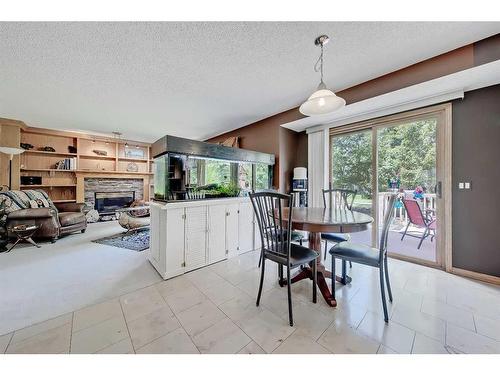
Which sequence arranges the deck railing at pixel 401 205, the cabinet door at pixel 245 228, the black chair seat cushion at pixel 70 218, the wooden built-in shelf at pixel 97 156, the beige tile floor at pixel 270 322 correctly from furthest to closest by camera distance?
the wooden built-in shelf at pixel 97 156 < the black chair seat cushion at pixel 70 218 < the cabinet door at pixel 245 228 < the deck railing at pixel 401 205 < the beige tile floor at pixel 270 322

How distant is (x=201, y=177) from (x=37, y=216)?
9.65 feet

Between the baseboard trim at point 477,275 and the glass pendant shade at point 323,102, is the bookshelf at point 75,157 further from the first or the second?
the baseboard trim at point 477,275

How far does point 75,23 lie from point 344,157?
380 cm

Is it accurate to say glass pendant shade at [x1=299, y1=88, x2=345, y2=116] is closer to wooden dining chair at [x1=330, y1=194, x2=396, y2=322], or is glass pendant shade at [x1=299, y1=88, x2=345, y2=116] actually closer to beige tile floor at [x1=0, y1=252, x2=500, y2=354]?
wooden dining chair at [x1=330, y1=194, x2=396, y2=322]

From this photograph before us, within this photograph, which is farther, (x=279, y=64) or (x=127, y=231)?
(x=127, y=231)

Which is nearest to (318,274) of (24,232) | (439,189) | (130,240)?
(439,189)

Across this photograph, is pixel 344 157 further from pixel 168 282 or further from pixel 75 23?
pixel 75 23

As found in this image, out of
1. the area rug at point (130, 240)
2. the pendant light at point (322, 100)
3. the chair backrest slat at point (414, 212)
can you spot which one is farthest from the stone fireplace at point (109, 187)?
the chair backrest slat at point (414, 212)

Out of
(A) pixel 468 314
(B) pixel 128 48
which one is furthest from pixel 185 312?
(B) pixel 128 48

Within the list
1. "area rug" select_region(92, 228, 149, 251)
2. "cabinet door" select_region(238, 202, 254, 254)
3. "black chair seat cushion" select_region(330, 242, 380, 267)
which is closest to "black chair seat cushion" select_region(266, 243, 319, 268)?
"black chair seat cushion" select_region(330, 242, 380, 267)

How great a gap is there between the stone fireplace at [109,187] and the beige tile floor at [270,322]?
485 cm

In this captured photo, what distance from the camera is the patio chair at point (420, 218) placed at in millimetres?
2938

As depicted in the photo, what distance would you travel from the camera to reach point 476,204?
230cm

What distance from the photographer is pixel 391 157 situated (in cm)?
301
